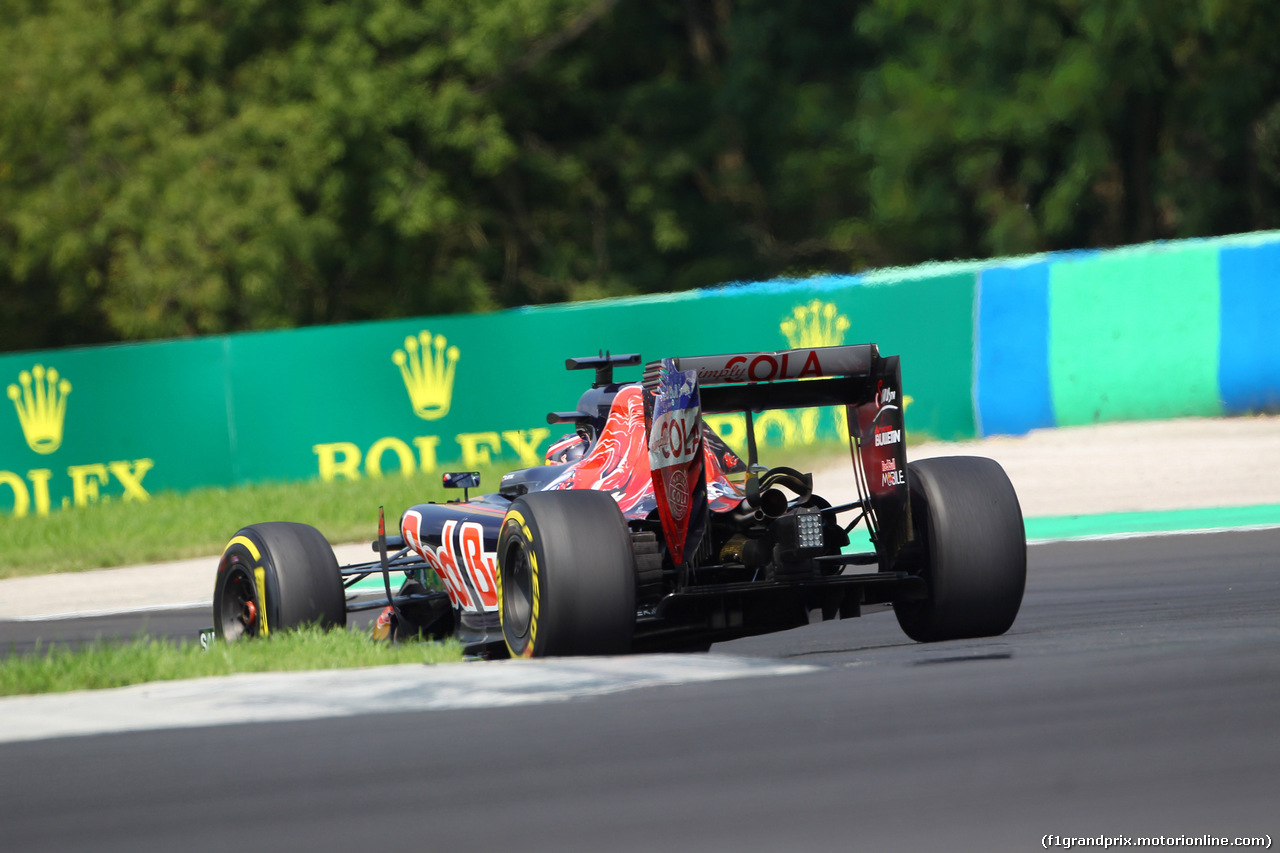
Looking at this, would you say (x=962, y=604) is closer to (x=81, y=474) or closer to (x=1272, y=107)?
(x=81, y=474)

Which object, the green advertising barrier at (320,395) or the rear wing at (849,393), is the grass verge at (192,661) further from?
the green advertising barrier at (320,395)

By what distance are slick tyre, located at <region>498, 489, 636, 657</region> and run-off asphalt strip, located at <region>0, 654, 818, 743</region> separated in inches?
6.2

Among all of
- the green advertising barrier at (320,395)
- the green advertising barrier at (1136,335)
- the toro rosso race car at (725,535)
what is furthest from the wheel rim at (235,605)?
the green advertising barrier at (1136,335)

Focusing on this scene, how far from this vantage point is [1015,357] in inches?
722

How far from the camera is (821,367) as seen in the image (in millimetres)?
7383

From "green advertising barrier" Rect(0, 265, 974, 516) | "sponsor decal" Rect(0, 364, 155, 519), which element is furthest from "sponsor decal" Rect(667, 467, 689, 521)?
"sponsor decal" Rect(0, 364, 155, 519)

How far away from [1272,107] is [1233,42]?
53.4 inches

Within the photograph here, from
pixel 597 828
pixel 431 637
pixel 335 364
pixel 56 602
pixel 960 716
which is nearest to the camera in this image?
pixel 597 828

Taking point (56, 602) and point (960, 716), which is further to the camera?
point (56, 602)

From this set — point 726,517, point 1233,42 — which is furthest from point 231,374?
point 1233,42

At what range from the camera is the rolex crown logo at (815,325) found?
18766mm

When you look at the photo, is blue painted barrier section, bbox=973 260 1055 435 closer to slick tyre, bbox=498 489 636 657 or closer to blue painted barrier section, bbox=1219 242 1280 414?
blue painted barrier section, bbox=1219 242 1280 414

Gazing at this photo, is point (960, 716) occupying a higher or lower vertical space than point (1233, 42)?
lower

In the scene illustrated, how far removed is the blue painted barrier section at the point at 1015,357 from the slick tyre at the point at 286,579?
1077 centimetres
